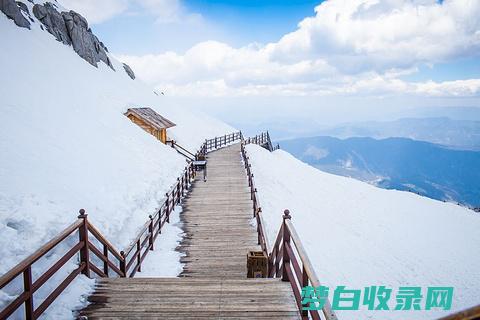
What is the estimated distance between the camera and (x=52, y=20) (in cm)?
4609

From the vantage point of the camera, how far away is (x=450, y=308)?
17250 mm

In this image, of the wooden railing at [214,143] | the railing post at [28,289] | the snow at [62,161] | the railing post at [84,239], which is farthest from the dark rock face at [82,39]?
the railing post at [28,289]

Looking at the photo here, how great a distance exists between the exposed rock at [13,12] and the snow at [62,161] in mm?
1258

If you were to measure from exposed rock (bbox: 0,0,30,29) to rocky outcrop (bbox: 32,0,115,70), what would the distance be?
5572 mm

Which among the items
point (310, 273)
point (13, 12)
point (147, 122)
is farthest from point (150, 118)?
point (310, 273)

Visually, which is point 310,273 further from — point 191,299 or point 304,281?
point 191,299

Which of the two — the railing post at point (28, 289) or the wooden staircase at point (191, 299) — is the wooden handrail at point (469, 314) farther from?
the railing post at point (28, 289)

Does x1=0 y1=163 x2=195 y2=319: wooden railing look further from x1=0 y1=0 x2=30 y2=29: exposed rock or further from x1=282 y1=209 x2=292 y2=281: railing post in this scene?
x1=0 y1=0 x2=30 y2=29: exposed rock

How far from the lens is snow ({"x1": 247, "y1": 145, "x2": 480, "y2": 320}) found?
1650cm

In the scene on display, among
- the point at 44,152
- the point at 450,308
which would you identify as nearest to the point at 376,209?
the point at 450,308

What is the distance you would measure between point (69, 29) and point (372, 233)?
49275 mm

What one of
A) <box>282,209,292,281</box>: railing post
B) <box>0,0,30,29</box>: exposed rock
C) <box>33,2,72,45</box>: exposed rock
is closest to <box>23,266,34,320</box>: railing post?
<box>282,209,292,281</box>: railing post

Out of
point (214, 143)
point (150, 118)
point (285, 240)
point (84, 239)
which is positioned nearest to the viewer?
point (285, 240)

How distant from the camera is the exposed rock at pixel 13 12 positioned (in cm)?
3722
